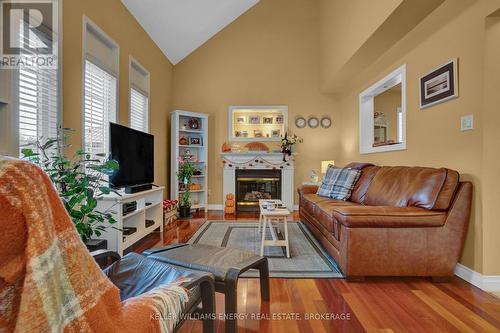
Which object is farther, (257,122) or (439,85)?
(257,122)

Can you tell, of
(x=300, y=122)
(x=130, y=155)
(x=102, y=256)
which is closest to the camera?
(x=102, y=256)

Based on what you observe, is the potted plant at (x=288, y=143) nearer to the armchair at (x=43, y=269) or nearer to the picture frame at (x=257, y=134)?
the picture frame at (x=257, y=134)

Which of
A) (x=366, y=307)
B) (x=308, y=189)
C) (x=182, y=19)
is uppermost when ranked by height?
(x=182, y=19)

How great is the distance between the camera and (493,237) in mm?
2047

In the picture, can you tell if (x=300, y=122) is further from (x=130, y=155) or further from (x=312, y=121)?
(x=130, y=155)

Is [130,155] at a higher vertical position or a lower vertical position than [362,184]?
higher

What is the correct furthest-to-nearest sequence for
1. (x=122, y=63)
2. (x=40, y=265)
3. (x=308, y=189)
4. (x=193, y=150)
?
(x=193, y=150), (x=308, y=189), (x=122, y=63), (x=40, y=265)

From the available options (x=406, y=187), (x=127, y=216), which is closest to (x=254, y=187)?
(x=127, y=216)

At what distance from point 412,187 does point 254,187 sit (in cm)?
343

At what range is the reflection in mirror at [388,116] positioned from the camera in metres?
5.23

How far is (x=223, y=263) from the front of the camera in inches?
64.9

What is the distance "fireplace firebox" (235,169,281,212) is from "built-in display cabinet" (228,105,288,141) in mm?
746

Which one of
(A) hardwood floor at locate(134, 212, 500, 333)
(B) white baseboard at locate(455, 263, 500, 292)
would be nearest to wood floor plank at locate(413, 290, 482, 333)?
(A) hardwood floor at locate(134, 212, 500, 333)

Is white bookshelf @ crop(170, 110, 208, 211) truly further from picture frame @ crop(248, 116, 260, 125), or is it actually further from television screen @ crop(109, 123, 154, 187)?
television screen @ crop(109, 123, 154, 187)
